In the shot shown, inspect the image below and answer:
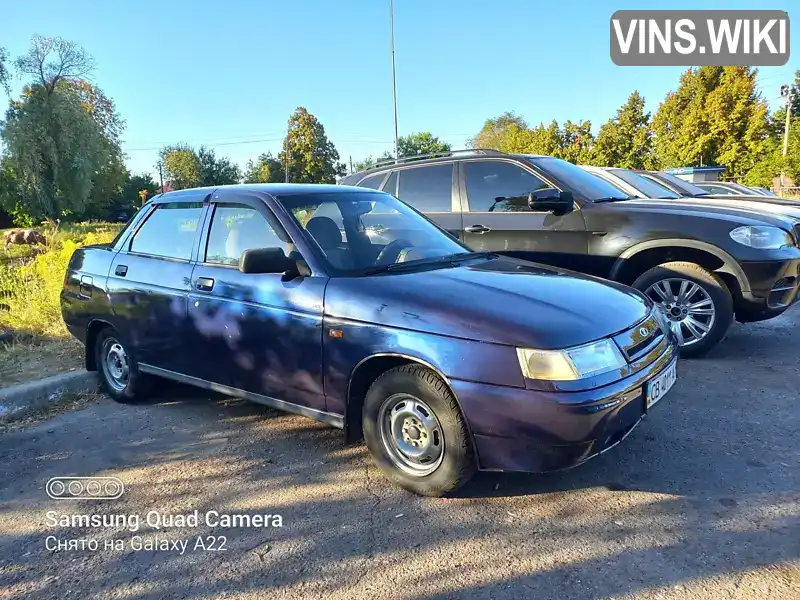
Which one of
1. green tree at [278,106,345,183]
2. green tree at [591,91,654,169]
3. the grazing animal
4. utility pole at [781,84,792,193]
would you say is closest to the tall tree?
green tree at [591,91,654,169]

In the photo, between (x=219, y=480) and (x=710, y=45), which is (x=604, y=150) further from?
(x=219, y=480)

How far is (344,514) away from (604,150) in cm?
3505

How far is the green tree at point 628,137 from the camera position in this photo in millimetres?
33688

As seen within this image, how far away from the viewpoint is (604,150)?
112 feet

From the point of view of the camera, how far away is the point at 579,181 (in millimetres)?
5922

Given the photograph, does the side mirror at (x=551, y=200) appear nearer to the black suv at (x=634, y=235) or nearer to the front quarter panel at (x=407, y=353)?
the black suv at (x=634, y=235)

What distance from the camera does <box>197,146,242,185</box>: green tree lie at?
6619cm

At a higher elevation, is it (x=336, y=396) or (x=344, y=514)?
(x=336, y=396)

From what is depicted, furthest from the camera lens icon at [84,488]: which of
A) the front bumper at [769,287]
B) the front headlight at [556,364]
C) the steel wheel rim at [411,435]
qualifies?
the front bumper at [769,287]

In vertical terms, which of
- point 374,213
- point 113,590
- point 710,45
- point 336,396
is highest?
point 710,45

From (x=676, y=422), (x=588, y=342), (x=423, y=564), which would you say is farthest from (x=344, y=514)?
(x=676, y=422)

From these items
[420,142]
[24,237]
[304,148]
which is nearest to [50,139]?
[24,237]

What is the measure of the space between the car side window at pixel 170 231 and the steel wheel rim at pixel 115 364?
0.81 meters

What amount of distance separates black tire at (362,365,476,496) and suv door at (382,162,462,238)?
3.39 meters
